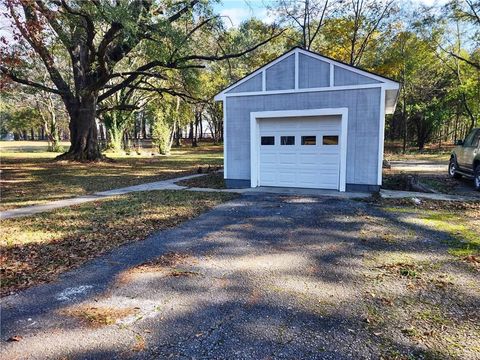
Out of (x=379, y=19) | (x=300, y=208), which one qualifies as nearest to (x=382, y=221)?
(x=300, y=208)

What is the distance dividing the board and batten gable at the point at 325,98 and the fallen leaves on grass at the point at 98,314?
7.98m

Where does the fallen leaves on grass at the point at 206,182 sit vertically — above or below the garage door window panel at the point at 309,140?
below

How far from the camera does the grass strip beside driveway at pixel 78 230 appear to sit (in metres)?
4.43

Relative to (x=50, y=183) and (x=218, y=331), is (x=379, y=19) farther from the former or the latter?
(x=218, y=331)

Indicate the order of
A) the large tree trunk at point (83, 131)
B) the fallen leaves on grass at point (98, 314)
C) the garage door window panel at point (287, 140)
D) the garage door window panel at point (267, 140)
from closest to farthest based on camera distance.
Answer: the fallen leaves on grass at point (98, 314), the garage door window panel at point (287, 140), the garage door window panel at point (267, 140), the large tree trunk at point (83, 131)

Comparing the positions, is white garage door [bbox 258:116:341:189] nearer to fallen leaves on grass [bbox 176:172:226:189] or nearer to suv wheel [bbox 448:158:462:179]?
fallen leaves on grass [bbox 176:172:226:189]

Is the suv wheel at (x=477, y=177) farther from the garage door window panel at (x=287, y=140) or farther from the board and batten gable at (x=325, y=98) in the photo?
the garage door window panel at (x=287, y=140)

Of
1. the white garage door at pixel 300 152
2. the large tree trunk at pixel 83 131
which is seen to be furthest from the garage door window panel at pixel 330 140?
the large tree trunk at pixel 83 131

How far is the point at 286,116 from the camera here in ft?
34.0

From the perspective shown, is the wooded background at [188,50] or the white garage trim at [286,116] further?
the wooded background at [188,50]

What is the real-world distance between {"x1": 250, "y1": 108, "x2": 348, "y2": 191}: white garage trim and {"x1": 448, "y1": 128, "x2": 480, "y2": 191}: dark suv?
4.20 m

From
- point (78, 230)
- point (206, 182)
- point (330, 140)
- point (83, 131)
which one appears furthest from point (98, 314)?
point (83, 131)

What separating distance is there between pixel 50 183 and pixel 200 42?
31.2 ft

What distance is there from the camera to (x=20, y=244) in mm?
5332
